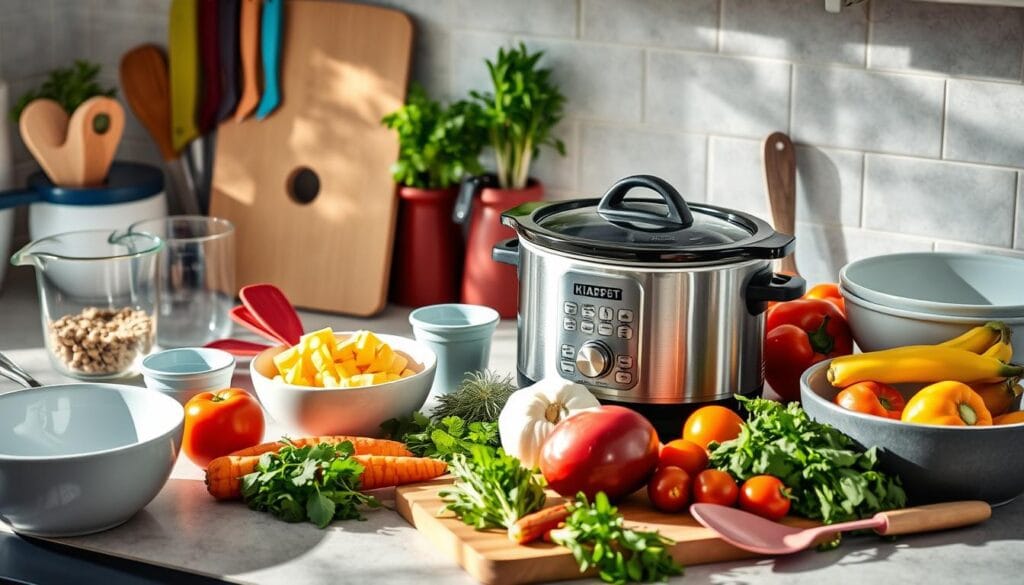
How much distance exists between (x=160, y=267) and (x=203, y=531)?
0.74 m

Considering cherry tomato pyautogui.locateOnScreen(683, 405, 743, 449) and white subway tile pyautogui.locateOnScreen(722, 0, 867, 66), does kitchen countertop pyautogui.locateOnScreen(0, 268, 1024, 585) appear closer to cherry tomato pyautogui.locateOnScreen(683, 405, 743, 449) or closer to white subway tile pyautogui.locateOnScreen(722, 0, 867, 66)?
cherry tomato pyautogui.locateOnScreen(683, 405, 743, 449)

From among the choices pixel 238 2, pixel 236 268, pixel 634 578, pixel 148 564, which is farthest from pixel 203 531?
pixel 238 2

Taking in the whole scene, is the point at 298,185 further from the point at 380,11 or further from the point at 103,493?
the point at 103,493

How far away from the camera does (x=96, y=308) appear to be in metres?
1.83

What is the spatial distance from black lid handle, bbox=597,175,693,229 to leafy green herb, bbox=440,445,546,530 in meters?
0.31

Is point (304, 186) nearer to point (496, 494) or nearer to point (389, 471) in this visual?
point (389, 471)

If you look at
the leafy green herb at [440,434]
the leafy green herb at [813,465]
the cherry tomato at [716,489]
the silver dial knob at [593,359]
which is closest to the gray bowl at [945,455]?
the leafy green herb at [813,465]

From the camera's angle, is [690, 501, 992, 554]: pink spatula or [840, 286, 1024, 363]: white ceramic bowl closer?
[690, 501, 992, 554]: pink spatula

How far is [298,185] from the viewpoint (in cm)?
226

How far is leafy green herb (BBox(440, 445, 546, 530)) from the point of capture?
1297 mm

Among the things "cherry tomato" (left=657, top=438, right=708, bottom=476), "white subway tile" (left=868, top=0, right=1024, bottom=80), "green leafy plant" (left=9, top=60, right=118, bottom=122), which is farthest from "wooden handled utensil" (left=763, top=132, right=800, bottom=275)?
"green leafy plant" (left=9, top=60, right=118, bottom=122)

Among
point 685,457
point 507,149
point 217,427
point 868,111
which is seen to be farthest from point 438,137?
point 685,457

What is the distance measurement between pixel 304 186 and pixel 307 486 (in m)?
0.97

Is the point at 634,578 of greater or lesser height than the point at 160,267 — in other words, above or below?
below
